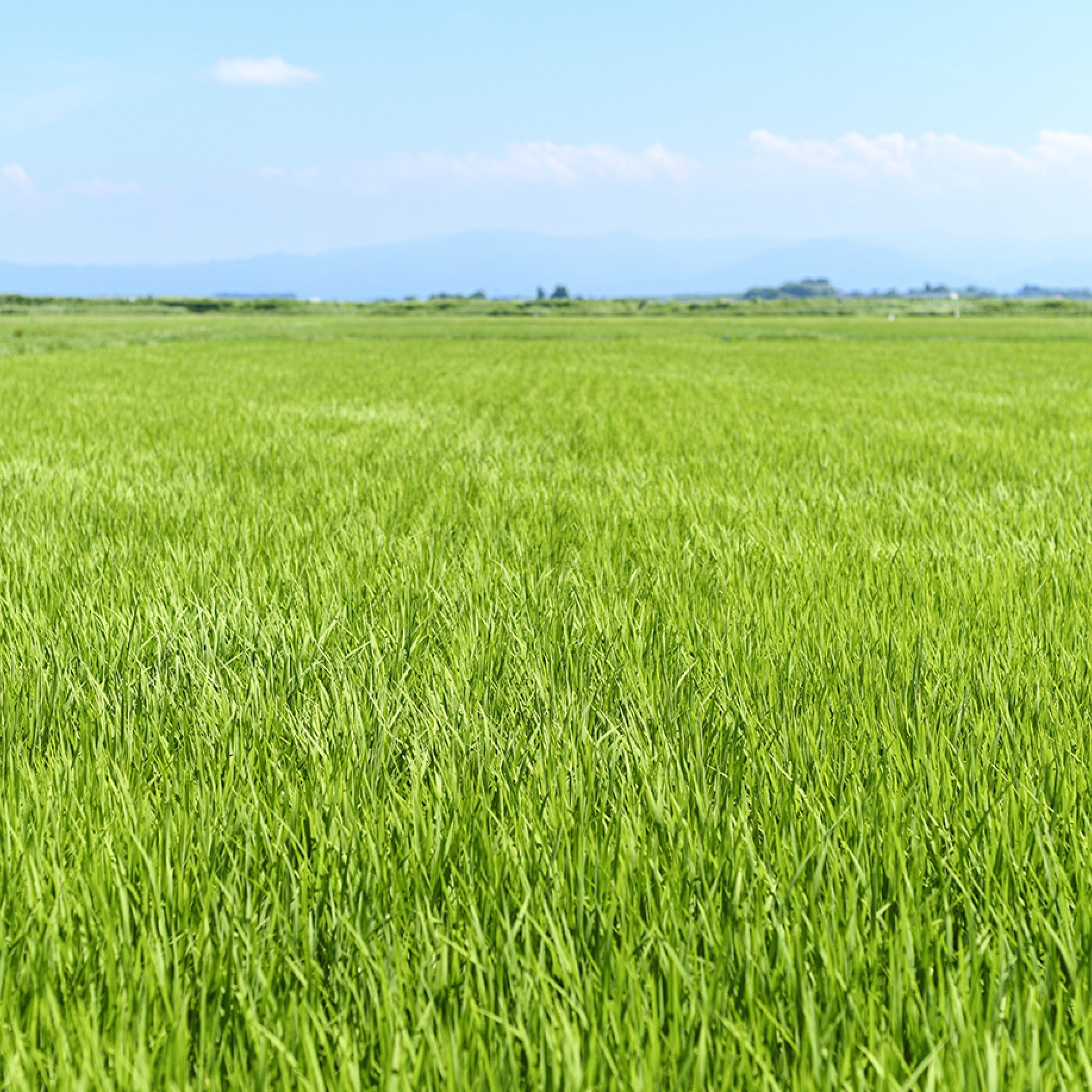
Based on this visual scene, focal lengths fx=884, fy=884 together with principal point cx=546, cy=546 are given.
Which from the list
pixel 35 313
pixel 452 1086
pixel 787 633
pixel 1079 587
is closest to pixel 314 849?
pixel 452 1086

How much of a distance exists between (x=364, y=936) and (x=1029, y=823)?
1.02 meters

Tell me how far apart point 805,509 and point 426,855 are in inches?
130

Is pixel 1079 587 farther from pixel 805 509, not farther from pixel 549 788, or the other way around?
pixel 549 788

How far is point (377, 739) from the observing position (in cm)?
173

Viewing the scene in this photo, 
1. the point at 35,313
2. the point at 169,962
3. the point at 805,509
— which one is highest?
the point at 35,313

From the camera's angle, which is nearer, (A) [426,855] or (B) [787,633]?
(A) [426,855]

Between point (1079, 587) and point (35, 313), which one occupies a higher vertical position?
point (35, 313)

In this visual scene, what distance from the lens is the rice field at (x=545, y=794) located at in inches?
38.3

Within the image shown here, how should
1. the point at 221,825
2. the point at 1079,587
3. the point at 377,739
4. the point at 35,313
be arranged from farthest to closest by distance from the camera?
the point at 35,313
the point at 1079,587
the point at 377,739
the point at 221,825

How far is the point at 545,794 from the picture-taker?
Result: 148 centimetres

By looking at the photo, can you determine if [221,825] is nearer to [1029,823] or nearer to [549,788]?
[549,788]

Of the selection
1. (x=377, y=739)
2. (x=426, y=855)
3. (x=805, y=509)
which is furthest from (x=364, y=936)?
(x=805, y=509)

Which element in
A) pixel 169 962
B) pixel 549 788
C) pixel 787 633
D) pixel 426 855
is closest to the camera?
pixel 169 962

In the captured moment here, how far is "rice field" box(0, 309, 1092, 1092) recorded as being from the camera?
0.97 meters
